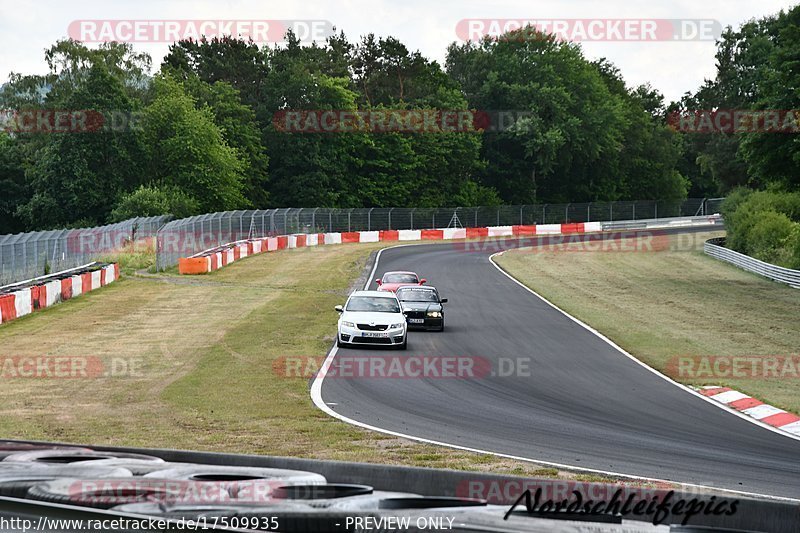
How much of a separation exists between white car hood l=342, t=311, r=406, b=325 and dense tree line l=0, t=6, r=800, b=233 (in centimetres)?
3806

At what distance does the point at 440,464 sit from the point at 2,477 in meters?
6.52

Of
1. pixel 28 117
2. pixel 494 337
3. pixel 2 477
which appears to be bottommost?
pixel 494 337

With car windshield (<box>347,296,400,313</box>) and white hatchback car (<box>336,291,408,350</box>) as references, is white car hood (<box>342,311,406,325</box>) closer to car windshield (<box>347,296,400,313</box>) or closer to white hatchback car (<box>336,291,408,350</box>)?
white hatchback car (<box>336,291,408,350</box>)

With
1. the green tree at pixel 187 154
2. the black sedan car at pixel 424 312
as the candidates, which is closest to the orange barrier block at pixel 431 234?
the green tree at pixel 187 154

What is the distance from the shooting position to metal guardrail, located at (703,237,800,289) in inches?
1679

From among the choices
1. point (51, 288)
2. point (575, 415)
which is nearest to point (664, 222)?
point (51, 288)

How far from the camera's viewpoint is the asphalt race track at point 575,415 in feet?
39.8

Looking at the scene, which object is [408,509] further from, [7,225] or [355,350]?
[7,225]

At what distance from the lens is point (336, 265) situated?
5166 cm

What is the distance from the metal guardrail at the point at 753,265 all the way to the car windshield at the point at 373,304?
23.4 meters

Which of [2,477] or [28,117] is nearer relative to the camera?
[2,477]

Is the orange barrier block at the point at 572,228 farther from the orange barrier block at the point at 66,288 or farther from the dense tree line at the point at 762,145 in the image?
the orange barrier block at the point at 66,288

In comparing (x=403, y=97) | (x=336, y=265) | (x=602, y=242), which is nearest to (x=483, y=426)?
(x=336, y=265)

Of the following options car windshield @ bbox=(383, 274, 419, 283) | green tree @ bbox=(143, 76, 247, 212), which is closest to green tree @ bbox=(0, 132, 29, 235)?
green tree @ bbox=(143, 76, 247, 212)
